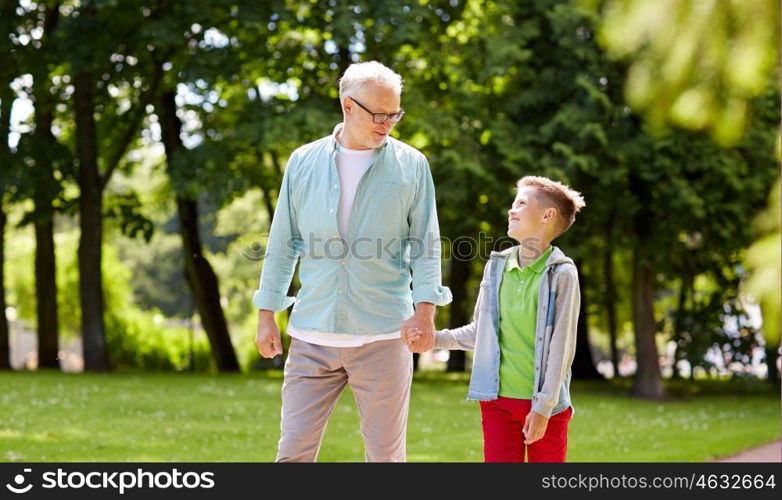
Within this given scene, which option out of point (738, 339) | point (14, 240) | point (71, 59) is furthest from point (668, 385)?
point (14, 240)

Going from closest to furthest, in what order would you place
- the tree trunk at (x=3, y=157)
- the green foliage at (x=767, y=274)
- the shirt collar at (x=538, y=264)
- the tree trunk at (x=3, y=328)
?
the green foliage at (x=767, y=274), the shirt collar at (x=538, y=264), the tree trunk at (x=3, y=157), the tree trunk at (x=3, y=328)

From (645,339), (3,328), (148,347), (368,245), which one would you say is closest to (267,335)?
(368,245)

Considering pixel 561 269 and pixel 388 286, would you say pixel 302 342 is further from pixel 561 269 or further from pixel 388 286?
pixel 561 269

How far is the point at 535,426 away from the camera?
A: 4473mm

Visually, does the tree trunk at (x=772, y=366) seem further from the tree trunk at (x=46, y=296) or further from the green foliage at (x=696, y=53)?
the green foliage at (x=696, y=53)

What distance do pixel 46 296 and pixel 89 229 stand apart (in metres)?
3.51

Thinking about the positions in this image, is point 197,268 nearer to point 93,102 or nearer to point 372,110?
point 93,102

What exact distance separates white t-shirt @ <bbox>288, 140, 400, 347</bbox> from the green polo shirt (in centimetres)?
45

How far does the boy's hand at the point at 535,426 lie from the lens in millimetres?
4473

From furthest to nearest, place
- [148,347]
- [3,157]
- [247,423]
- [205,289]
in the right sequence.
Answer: [148,347]
[205,289]
[3,157]
[247,423]

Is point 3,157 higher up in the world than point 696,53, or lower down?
higher up

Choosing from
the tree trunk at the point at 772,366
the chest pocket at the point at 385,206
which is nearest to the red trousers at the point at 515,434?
the chest pocket at the point at 385,206

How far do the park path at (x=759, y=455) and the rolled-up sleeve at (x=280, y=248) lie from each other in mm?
7194
